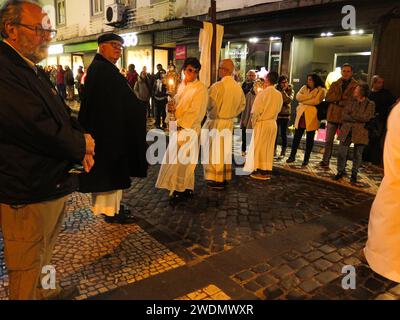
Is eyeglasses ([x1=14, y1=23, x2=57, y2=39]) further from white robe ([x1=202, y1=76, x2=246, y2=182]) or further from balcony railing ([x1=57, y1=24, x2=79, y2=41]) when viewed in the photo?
balcony railing ([x1=57, y1=24, x2=79, y2=41])

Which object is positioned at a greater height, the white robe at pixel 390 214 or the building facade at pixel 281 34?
the building facade at pixel 281 34

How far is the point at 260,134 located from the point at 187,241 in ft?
11.3

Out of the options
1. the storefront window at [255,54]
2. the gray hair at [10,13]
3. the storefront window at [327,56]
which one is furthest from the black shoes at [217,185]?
the storefront window at [255,54]

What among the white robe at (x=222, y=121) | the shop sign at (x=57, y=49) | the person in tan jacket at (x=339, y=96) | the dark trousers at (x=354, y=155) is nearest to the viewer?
the white robe at (x=222, y=121)

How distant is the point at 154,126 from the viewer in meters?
13.1

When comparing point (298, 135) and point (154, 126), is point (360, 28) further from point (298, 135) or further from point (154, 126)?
point (154, 126)

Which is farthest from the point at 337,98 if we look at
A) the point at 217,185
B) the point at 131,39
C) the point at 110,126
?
the point at 131,39

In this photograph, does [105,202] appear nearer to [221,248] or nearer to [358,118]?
[221,248]

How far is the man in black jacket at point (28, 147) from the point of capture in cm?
213

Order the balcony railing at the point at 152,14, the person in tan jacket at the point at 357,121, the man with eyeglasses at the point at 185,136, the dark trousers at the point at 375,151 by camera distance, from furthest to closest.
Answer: the balcony railing at the point at 152,14
the dark trousers at the point at 375,151
the person in tan jacket at the point at 357,121
the man with eyeglasses at the point at 185,136

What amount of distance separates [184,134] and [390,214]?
316 cm

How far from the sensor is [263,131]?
691 cm

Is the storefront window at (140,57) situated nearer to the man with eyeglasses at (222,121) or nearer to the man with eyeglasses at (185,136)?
the man with eyeglasses at (222,121)
